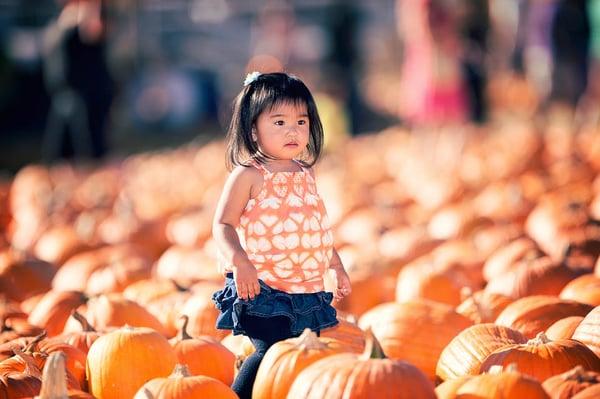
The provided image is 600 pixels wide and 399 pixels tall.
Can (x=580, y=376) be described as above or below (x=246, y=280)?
below

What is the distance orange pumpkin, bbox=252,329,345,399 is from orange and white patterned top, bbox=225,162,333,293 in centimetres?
24

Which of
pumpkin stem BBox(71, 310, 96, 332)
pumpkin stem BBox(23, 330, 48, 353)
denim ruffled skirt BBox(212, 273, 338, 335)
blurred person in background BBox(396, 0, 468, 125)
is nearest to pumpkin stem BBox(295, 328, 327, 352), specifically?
denim ruffled skirt BBox(212, 273, 338, 335)

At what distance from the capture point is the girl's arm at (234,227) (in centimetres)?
306

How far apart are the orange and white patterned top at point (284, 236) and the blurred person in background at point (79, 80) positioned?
21.1 ft

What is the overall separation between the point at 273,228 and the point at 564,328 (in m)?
1.05

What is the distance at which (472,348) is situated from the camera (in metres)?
3.26

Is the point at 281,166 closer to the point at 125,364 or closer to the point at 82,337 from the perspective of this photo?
the point at 125,364

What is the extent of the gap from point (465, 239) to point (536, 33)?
19.8ft

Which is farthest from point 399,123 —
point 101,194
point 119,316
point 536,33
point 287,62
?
point 119,316

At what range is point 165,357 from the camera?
3336mm

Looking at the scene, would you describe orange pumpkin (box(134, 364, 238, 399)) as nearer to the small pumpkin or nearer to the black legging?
the black legging

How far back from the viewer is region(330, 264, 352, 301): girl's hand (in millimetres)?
3303

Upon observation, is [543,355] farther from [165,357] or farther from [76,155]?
[76,155]

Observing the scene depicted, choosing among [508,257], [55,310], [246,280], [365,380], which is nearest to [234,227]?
[246,280]
